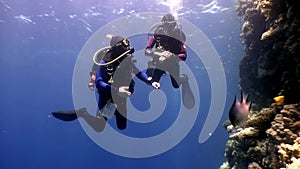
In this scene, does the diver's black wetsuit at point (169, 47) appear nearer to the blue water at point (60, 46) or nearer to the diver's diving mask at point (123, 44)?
the diver's diving mask at point (123, 44)

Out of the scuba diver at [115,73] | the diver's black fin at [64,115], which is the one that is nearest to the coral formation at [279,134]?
the scuba diver at [115,73]

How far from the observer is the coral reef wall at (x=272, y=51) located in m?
6.27

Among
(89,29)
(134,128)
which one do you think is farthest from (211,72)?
(134,128)

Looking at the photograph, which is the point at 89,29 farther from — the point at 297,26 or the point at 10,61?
the point at 297,26

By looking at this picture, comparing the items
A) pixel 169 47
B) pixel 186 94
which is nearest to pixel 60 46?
pixel 186 94

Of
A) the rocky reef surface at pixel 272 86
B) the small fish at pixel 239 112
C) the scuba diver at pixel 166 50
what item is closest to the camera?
the small fish at pixel 239 112

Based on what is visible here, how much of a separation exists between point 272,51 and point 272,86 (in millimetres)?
999

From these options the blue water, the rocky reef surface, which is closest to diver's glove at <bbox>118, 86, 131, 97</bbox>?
the rocky reef surface

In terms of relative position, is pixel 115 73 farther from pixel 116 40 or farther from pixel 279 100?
pixel 279 100

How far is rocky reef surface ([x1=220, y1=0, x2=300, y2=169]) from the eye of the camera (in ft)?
16.4

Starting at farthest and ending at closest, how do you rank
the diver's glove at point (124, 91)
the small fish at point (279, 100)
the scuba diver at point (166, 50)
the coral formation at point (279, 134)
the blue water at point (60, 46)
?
the blue water at point (60, 46)
the scuba diver at point (166, 50)
the diver's glove at point (124, 91)
the small fish at point (279, 100)
the coral formation at point (279, 134)

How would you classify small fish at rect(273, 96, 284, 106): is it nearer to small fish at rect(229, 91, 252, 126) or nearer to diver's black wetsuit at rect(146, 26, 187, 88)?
small fish at rect(229, 91, 252, 126)

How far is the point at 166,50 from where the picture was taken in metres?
7.79

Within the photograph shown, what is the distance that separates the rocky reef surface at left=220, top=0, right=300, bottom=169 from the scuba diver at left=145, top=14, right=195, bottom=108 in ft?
6.90
